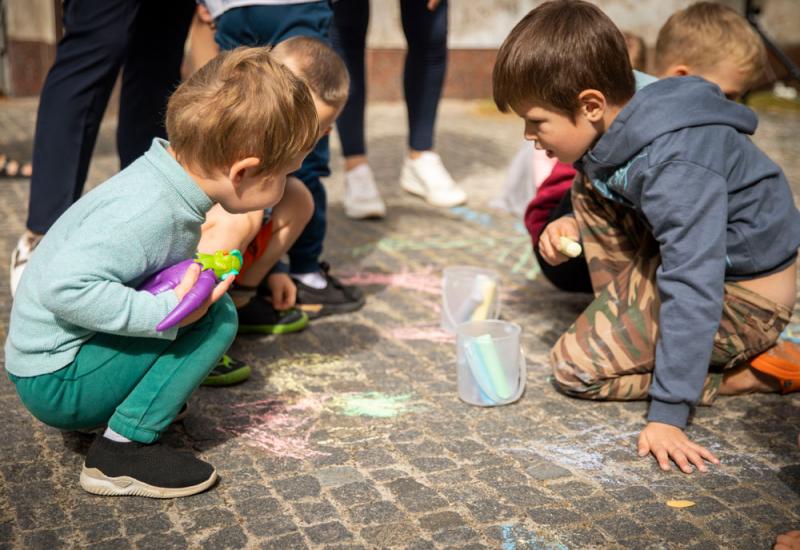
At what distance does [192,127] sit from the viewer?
217 centimetres

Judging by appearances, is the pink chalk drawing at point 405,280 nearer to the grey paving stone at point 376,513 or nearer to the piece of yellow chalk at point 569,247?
the piece of yellow chalk at point 569,247

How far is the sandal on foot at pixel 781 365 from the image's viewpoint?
9.37 feet

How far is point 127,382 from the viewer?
2.27 metres

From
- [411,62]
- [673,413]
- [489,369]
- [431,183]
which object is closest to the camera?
[673,413]

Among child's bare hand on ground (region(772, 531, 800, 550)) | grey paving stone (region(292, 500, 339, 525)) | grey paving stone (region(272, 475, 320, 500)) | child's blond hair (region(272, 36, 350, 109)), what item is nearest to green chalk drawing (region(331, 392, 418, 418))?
grey paving stone (region(272, 475, 320, 500))

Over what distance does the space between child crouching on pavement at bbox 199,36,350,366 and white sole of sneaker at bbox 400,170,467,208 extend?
173cm

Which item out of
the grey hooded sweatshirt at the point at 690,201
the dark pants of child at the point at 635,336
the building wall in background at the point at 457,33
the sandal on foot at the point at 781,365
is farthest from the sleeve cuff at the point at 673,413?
the building wall in background at the point at 457,33

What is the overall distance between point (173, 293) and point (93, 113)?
1500 mm

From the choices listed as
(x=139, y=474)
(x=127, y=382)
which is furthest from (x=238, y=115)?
(x=139, y=474)

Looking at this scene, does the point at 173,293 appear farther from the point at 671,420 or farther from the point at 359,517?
Answer: the point at 671,420

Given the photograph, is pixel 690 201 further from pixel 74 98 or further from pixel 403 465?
pixel 74 98

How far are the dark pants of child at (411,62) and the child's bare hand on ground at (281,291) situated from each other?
1.48 meters

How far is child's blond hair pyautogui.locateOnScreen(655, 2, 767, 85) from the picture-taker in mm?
3475

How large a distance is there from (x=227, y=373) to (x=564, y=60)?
1319 mm
